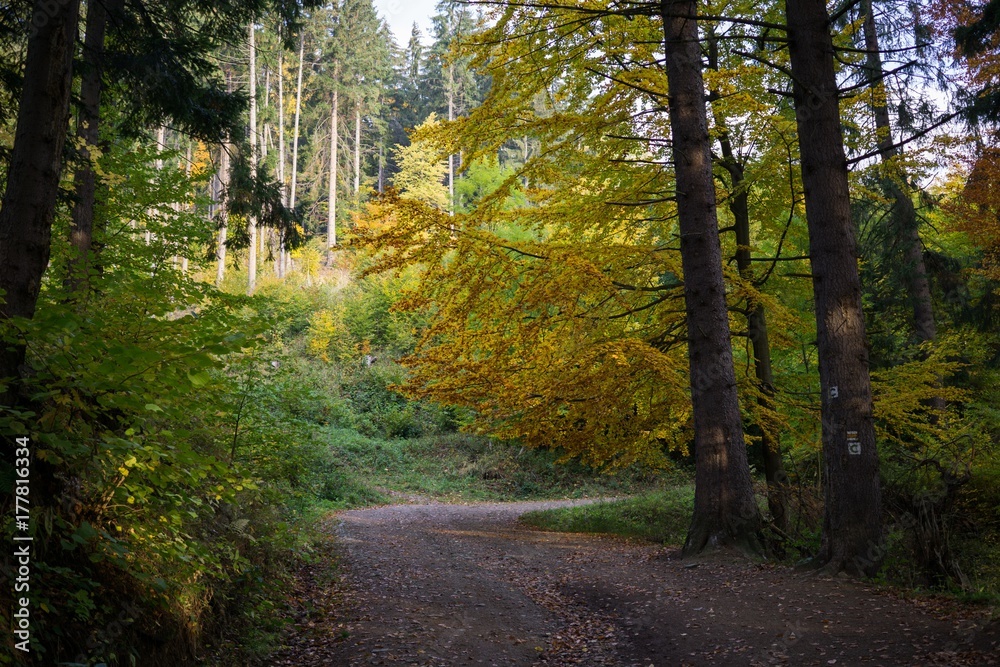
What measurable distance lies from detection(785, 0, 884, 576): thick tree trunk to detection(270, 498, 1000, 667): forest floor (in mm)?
685

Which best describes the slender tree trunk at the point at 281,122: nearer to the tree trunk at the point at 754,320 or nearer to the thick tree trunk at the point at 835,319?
the tree trunk at the point at 754,320

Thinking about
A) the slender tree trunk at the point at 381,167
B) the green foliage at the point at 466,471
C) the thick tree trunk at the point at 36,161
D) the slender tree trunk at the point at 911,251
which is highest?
the slender tree trunk at the point at 381,167

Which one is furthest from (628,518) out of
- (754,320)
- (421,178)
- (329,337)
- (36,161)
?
(421,178)

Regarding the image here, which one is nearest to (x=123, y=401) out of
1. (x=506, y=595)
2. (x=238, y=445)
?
(x=238, y=445)

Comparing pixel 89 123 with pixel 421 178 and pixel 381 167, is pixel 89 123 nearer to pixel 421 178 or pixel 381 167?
pixel 421 178

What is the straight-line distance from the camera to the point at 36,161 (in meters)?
4.51

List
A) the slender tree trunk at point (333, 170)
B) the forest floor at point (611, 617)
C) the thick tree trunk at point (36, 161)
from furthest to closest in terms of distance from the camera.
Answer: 1. the slender tree trunk at point (333, 170)
2. the forest floor at point (611, 617)
3. the thick tree trunk at point (36, 161)

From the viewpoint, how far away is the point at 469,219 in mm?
9828

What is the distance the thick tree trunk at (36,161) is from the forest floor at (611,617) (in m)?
3.50

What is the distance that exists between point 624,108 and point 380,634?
8.32 meters

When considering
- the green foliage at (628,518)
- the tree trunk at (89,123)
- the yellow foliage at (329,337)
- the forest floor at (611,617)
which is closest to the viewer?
the forest floor at (611,617)

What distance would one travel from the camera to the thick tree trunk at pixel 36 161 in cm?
432

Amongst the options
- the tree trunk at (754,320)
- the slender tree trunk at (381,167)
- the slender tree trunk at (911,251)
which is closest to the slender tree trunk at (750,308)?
the tree trunk at (754,320)

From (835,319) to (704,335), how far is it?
2.22 meters
